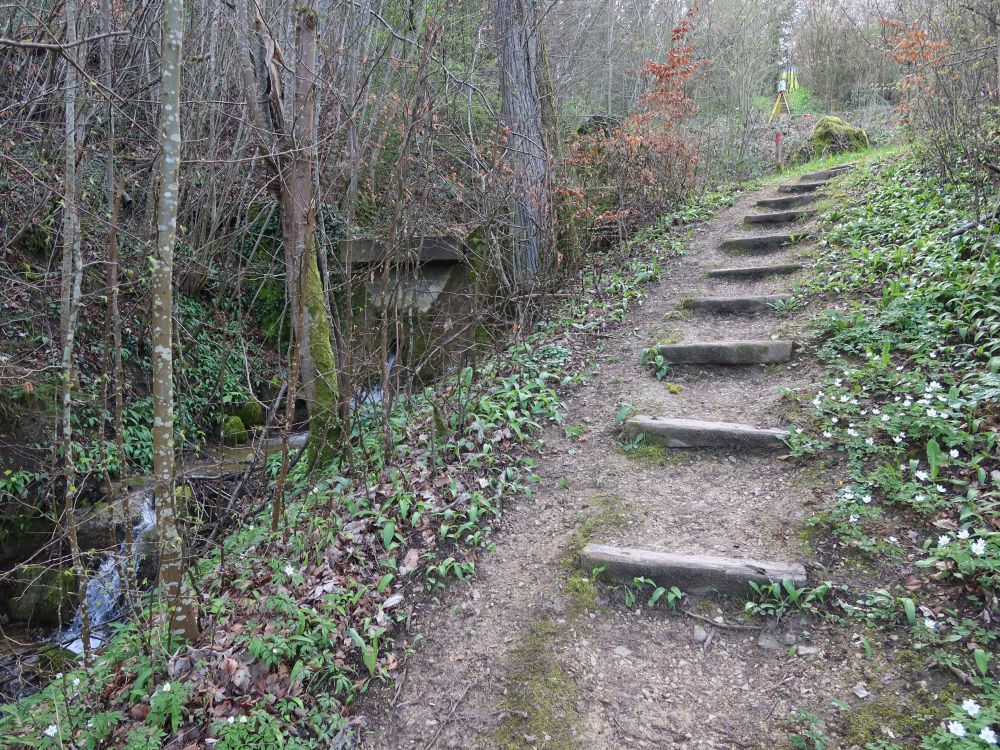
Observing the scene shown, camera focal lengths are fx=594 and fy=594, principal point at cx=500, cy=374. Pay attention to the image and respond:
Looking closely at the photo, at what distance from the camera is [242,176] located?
7.88 meters

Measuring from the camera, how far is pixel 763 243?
713 cm

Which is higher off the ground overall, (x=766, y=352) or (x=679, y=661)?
(x=766, y=352)

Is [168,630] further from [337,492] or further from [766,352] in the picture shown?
[766,352]

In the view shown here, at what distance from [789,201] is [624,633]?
750cm

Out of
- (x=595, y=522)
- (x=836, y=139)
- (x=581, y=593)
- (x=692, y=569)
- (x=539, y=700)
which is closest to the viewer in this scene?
(x=539, y=700)


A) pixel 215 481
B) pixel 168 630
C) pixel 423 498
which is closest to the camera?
pixel 168 630

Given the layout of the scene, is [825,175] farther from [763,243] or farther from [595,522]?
[595,522]

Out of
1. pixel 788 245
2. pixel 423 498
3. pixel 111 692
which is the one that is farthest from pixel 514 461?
pixel 788 245

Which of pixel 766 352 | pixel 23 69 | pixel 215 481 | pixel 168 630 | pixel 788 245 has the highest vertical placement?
pixel 23 69

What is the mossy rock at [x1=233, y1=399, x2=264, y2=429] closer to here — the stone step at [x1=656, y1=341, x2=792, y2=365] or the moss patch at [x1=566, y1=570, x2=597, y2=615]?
the stone step at [x1=656, y1=341, x2=792, y2=365]

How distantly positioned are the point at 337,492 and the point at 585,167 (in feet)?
17.9

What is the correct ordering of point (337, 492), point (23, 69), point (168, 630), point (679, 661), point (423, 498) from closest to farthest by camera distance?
point (679, 661), point (168, 630), point (423, 498), point (337, 492), point (23, 69)

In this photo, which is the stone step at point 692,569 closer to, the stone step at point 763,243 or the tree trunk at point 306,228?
the tree trunk at point 306,228

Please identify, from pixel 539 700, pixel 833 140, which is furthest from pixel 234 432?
pixel 833 140
